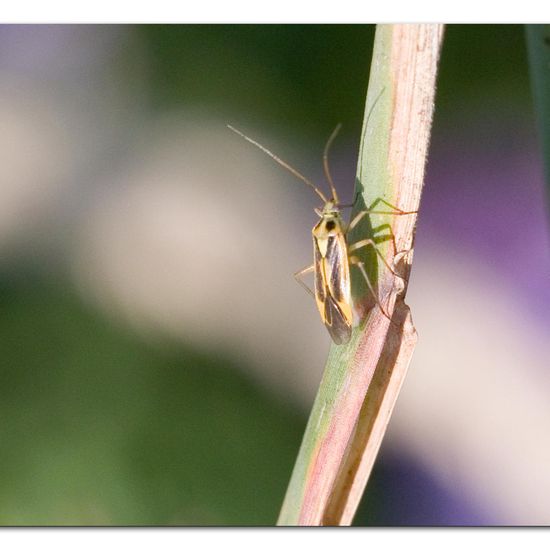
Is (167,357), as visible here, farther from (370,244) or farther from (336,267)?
(370,244)

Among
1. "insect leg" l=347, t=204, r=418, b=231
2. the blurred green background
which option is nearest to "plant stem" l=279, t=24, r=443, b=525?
"insect leg" l=347, t=204, r=418, b=231

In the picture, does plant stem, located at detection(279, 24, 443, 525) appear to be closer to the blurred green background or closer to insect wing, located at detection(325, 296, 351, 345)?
insect wing, located at detection(325, 296, 351, 345)

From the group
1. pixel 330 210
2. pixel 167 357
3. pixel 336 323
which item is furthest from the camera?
pixel 167 357

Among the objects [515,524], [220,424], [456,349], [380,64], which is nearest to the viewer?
[380,64]

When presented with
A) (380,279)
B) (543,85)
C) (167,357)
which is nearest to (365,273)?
(380,279)

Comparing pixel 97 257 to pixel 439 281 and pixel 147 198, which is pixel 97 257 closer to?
pixel 147 198

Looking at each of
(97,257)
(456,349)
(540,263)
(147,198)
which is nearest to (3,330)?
(97,257)
